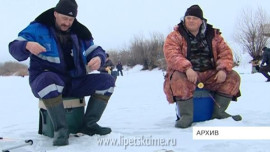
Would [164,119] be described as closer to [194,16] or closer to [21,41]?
[194,16]

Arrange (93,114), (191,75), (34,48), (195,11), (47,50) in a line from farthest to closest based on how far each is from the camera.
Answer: (195,11) → (191,75) → (93,114) → (47,50) → (34,48)

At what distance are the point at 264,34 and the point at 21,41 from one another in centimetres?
2455

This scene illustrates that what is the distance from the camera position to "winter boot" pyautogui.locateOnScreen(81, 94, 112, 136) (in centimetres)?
257

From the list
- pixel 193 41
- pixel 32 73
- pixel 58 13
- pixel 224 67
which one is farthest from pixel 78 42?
pixel 224 67

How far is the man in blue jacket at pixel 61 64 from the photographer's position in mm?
2316

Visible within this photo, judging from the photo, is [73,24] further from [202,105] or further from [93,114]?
[202,105]

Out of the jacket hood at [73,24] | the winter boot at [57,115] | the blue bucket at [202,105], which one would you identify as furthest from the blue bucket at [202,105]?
the winter boot at [57,115]

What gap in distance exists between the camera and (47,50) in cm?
246

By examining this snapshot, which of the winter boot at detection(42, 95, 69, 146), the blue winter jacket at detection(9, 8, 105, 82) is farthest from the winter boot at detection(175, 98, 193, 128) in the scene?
the winter boot at detection(42, 95, 69, 146)

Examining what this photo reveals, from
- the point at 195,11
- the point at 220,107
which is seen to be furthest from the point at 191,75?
the point at 195,11

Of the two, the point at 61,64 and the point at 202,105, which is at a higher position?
the point at 61,64

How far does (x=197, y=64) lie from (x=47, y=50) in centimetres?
139

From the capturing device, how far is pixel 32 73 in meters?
2.48

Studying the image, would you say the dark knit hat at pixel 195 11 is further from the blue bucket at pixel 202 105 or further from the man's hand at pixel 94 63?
the man's hand at pixel 94 63
